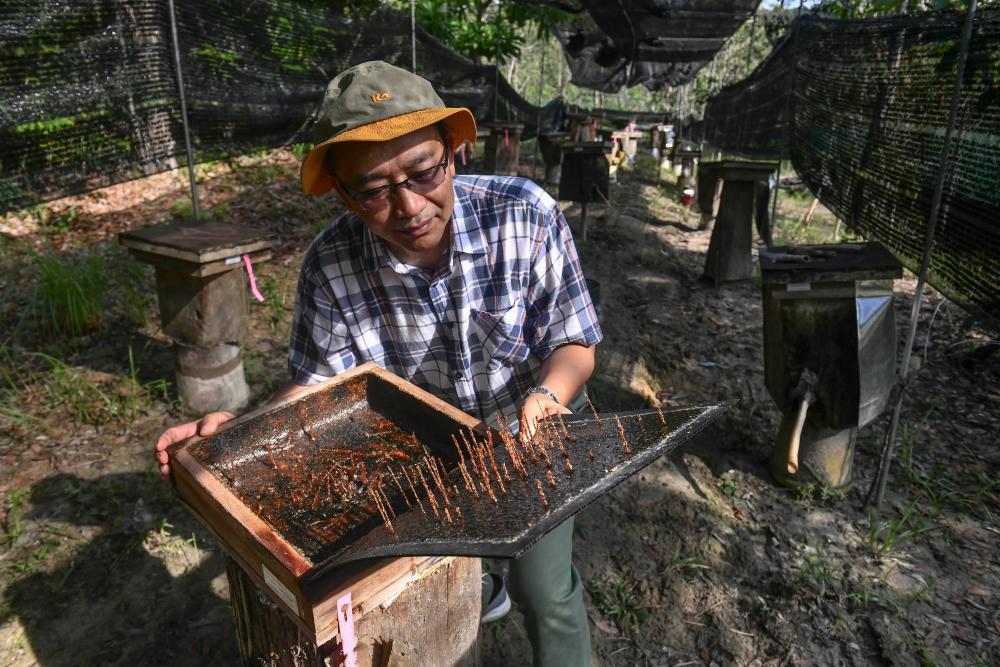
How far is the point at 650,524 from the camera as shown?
361 centimetres

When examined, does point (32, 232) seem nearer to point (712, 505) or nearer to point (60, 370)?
point (60, 370)

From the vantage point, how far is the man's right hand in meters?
1.76

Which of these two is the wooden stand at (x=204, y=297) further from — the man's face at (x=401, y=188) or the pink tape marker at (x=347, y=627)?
the pink tape marker at (x=347, y=627)

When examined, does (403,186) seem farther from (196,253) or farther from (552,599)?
(196,253)

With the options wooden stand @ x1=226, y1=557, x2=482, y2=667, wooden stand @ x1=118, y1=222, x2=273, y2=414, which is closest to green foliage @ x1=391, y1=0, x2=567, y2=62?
wooden stand @ x1=118, y1=222, x2=273, y2=414

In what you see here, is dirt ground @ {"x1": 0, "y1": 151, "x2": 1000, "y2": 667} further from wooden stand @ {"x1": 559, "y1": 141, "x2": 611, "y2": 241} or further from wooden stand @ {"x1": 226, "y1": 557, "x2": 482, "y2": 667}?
wooden stand @ {"x1": 559, "y1": 141, "x2": 611, "y2": 241}

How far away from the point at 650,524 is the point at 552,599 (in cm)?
167

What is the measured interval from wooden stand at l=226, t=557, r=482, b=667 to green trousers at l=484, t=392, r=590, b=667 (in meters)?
0.18

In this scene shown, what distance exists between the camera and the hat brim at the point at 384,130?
1.66 m

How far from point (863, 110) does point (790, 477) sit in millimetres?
3565

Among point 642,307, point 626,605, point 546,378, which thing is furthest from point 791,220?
point 546,378

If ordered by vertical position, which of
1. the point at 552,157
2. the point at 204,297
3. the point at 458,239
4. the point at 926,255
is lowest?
the point at 204,297

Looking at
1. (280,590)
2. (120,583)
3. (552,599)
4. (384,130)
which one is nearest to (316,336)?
(384,130)

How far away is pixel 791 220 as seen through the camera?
454 inches
